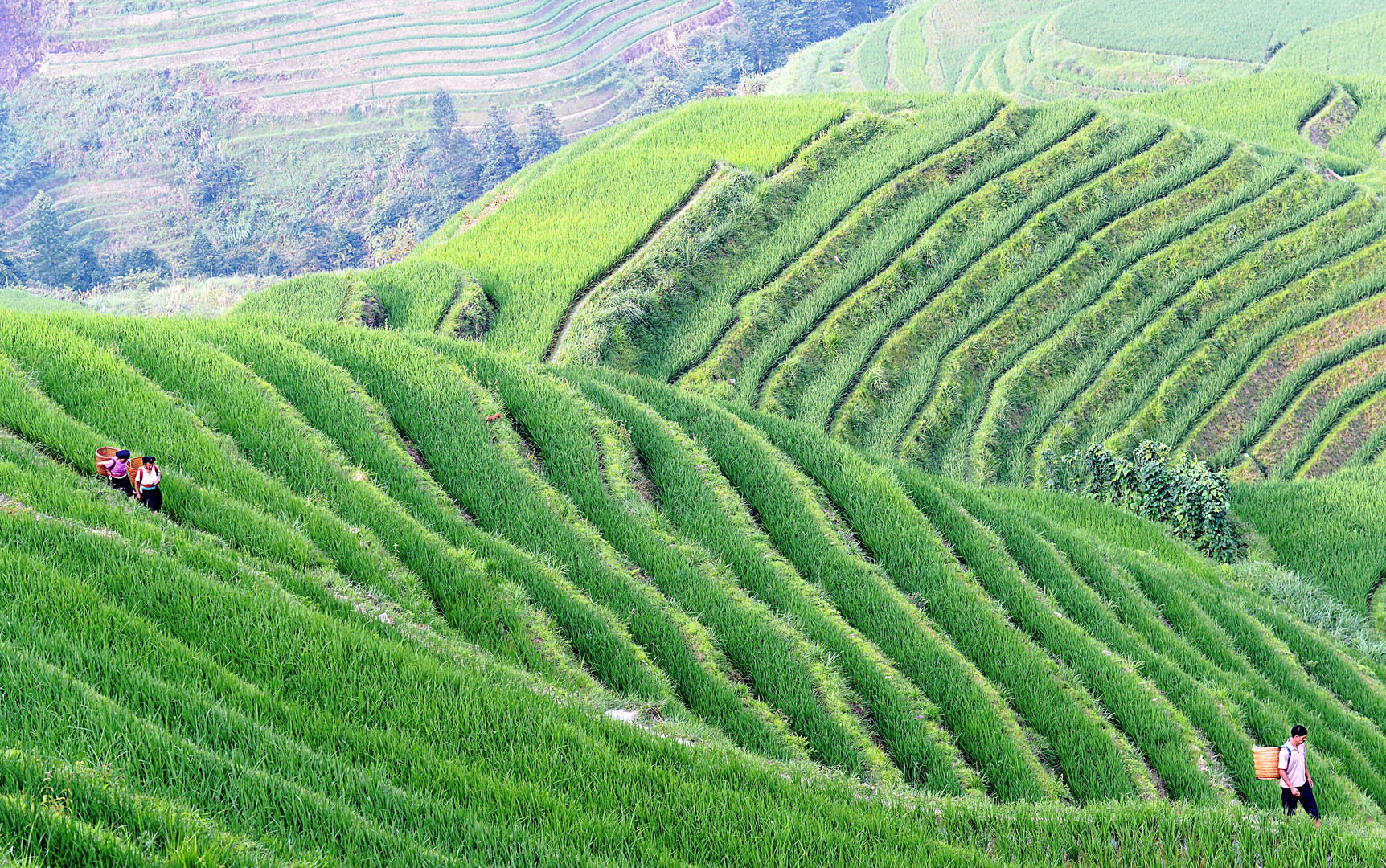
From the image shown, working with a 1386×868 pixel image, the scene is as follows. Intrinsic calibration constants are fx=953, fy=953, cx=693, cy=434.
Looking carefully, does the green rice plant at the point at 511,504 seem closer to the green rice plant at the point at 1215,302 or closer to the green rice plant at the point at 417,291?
the green rice plant at the point at 417,291

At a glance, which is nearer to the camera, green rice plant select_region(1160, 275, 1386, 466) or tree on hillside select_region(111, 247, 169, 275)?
green rice plant select_region(1160, 275, 1386, 466)

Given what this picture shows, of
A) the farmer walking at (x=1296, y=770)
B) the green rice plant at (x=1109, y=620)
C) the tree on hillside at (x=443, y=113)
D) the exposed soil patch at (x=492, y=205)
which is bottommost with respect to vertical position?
the green rice plant at (x=1109, y=620)

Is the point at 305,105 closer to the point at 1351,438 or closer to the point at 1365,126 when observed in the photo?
the point at 1365,126

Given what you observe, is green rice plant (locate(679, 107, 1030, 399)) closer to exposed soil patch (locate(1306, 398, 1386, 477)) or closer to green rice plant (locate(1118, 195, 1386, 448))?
green rice plant (locate(1118, 195, 1386, 448))

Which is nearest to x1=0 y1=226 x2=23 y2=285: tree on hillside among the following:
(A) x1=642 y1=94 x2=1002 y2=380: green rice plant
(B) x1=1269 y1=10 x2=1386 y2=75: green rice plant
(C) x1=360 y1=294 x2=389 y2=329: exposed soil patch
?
(C) x1=360 y1=294 x2=389 y2=329: exposed soil patch

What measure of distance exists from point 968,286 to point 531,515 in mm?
13456

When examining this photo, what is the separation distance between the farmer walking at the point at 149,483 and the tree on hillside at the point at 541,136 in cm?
5859

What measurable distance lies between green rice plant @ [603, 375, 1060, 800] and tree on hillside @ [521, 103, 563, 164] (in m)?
54.4

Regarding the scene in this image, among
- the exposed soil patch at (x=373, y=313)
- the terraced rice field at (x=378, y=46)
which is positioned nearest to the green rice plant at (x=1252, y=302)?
the exposed soil patch at (x=373, y=313)

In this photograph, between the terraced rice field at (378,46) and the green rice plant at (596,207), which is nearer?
the green rice plant at (596,207)

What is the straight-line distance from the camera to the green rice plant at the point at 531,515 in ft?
24.9

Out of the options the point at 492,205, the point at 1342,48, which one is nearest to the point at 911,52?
the point at 1342,48

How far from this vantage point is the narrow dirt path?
684 inches

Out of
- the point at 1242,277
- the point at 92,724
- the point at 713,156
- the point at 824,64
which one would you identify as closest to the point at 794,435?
the point at 92,724
